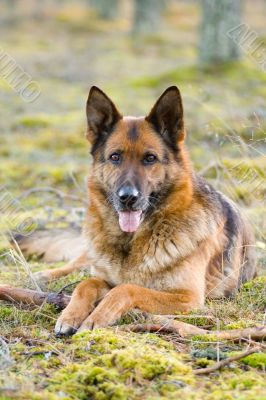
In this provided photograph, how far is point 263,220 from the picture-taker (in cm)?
716

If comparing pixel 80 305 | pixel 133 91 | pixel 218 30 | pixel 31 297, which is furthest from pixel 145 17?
pixel 80 305

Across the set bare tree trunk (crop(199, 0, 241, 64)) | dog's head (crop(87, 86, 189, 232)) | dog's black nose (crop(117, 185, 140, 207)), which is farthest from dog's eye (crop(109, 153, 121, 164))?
bare tree trunk (crop(199, 0, 241, 64))

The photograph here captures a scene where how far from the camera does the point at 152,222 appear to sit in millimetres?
5152

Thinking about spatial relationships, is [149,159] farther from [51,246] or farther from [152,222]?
[51,246]

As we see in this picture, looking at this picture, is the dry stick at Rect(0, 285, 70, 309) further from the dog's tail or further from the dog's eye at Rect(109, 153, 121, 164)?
the dog's tail

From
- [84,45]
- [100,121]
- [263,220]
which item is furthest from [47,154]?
[84,45]

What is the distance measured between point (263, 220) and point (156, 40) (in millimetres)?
25148

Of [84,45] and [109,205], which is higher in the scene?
[84,45]

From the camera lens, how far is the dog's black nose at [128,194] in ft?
15.7

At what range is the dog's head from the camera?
16.3 feet

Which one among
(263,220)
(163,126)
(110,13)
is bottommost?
(263,220)

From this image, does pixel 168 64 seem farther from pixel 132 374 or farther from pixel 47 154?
pixel 132 374

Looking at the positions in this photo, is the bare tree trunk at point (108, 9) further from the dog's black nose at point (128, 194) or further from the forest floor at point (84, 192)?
the dog's black nose at point (128, 194)

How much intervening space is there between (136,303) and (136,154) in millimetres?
1251
